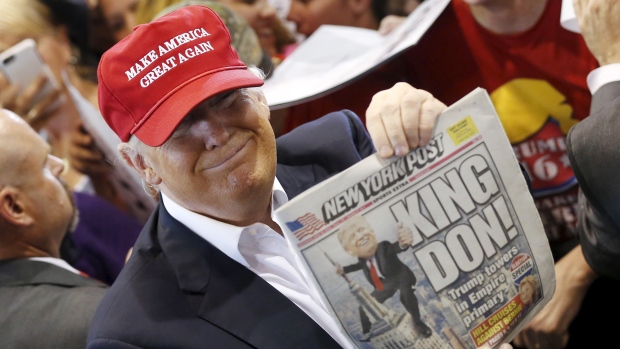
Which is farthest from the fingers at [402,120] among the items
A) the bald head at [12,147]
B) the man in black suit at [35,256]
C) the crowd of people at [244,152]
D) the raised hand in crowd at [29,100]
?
the raised hand in crowd at [29,100]

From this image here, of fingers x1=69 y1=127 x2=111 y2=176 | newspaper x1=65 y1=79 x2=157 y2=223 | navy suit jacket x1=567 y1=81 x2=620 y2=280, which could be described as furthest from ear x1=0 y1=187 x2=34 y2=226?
navy suit jacket x1=567 y1=81 x2=620 y2=280

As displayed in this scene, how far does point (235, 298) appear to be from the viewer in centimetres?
111

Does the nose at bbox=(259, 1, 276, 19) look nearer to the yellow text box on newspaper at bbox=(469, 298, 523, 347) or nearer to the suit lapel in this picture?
the suit lapel

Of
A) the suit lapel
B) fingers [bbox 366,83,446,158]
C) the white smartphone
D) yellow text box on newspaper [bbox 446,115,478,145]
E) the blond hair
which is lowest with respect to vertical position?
the suit lapel

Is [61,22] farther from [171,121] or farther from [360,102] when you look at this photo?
[171,121]

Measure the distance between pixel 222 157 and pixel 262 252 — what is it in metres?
0.22

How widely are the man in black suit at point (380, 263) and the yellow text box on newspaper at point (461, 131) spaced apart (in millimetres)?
147

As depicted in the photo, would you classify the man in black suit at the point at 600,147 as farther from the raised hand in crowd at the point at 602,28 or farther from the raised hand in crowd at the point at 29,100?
the raised hand in crowd at the point at 29,100

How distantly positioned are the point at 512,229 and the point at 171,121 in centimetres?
55

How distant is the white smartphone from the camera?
87.9 inches

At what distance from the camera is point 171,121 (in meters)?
1.02

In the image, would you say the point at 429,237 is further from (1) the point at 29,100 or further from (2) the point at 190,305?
(1) the point at 29,100

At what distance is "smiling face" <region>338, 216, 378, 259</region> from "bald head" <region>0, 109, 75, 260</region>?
1164mm

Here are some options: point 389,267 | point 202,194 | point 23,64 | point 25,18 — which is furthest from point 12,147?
point 389,267
